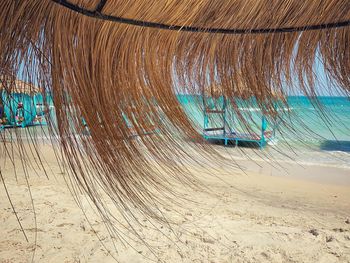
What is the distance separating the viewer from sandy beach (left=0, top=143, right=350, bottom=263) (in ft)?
8.54

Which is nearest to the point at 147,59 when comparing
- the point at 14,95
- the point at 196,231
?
the point at 14,95

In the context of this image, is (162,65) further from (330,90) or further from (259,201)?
(259,201)

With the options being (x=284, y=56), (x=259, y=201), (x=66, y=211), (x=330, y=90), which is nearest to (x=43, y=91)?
(x=284, y=56)

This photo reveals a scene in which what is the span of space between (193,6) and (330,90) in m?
0.39

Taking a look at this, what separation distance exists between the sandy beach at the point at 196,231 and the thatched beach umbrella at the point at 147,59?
1.04m

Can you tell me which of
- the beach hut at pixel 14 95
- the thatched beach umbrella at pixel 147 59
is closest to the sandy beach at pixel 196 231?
the thatched beach umbrella at pixel 147 59

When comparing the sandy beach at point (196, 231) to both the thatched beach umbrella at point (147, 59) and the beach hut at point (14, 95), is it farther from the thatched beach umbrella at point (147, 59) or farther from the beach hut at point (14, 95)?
the beach hut at point (14, 95)

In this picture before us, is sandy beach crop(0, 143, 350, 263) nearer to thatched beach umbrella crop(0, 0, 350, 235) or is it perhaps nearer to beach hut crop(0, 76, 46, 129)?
thatched beach umbrella crop(0, 0, 350, 235)

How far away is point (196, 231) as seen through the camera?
309 centimetres

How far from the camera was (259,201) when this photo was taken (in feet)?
14.8

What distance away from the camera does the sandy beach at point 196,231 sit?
2.60m

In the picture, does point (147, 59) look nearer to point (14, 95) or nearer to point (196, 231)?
point (14, 95)

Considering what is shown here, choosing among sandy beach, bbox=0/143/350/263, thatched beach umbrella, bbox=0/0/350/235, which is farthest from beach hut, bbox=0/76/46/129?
sandy beach, bbox=0/143/350/263

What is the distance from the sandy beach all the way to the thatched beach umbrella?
3.42ft
